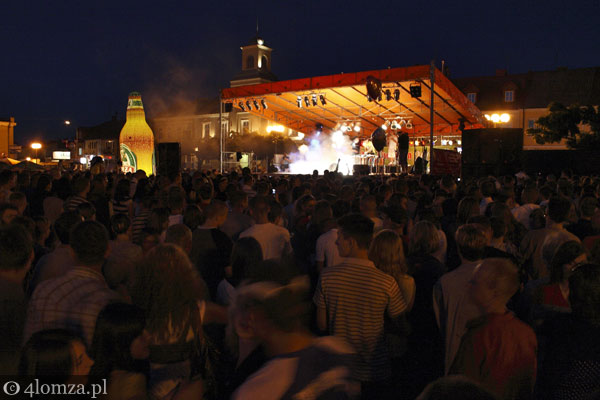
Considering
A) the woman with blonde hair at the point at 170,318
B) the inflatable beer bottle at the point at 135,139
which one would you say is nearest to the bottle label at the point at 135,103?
the inflatable beer bottle at the point at 135,139

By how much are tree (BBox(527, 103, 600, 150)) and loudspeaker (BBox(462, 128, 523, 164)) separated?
39.0ft

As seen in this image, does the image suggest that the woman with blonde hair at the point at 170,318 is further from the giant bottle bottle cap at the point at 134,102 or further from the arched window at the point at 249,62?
the arched window at the point at 249,62

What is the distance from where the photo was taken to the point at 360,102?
24906mm

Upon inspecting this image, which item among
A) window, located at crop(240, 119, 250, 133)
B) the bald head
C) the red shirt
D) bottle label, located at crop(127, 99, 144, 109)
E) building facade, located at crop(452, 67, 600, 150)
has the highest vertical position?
building facade, located at crop(452, 67, 600, 150)

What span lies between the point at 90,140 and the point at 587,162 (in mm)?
66472

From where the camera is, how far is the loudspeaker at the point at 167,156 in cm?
1382

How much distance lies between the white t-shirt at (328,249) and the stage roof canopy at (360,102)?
1468 cm

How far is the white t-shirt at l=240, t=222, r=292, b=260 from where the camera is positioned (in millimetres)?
4707

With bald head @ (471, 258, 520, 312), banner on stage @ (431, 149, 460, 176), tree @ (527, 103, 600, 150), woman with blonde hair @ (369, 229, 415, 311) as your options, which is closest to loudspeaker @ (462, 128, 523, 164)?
banner on stage @ (431, 149, 460, 176)

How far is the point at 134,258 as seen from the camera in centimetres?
379

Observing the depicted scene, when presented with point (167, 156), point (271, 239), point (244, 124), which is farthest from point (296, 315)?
point (244, 124)

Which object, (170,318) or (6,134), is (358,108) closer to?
(170,318)

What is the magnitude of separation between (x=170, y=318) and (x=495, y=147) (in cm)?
1553

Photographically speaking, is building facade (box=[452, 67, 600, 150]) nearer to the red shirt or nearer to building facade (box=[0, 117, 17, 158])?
the red shirt
